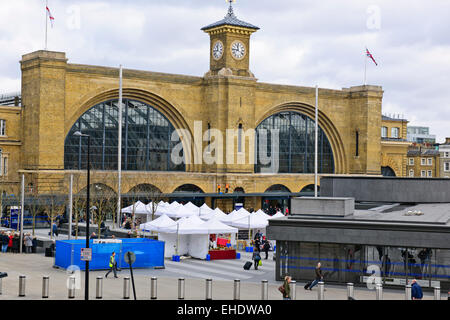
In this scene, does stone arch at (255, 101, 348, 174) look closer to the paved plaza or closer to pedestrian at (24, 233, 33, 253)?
pedestrian at (24, 233, 33, 253)

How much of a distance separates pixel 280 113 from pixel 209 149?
11.7m

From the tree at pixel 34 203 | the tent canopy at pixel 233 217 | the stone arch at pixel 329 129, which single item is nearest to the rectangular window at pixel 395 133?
the stone arch at pixel 329 129

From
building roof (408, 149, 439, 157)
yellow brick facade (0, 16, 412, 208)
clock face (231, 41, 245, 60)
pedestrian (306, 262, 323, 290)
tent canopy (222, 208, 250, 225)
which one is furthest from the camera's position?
building roof (408, 149, 439, 157)

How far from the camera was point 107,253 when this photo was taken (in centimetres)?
3425

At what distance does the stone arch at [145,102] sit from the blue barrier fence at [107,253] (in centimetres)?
2880

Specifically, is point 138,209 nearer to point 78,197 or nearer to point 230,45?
point 78,197

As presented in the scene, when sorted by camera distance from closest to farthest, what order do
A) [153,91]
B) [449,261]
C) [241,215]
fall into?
[449,261], [241,215], [153,91]

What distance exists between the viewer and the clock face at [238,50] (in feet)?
232

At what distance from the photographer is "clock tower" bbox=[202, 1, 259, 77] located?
7012 cm

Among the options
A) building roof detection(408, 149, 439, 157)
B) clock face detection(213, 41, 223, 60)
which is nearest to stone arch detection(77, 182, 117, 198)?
clock face detection(213, 41, 223, 60)

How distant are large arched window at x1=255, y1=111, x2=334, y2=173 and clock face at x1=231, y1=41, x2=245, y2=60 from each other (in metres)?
8.36
